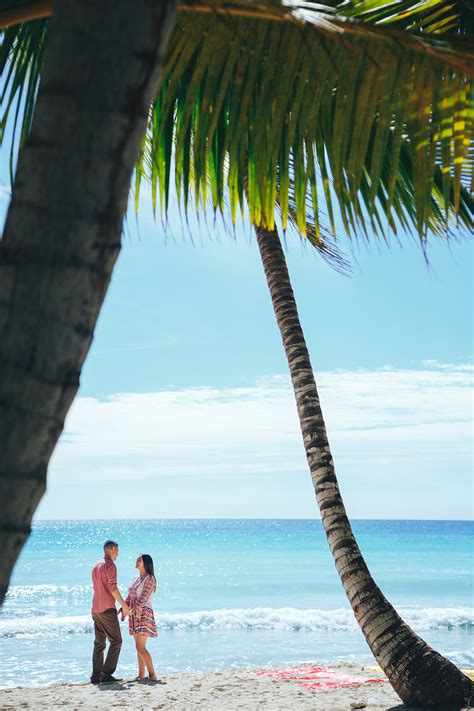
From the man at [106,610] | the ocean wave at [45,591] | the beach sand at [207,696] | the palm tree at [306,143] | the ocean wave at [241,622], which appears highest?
the palm tree at [306,143]

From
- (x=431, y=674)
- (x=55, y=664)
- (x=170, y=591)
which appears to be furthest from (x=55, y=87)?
(x=170, y=591)

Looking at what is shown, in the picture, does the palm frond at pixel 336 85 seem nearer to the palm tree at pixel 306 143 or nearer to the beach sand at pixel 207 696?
the palm tree at pixel 306 143

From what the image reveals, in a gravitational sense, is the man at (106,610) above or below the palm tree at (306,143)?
below

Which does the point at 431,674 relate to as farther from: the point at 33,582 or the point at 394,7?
the point at 33,582

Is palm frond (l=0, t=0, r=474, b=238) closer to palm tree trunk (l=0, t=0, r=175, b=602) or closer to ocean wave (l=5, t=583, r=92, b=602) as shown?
palm tree trunk (l=0, t=0, r=175, b=602)

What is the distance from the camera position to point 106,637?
10.0 meters

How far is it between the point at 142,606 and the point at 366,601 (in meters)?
4.00

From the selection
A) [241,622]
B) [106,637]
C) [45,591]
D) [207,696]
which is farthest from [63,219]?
[45,591]

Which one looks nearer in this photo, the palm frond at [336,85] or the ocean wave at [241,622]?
the palm frond at [336,85]

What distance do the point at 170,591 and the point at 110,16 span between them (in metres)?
37.4

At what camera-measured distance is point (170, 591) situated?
36.7m

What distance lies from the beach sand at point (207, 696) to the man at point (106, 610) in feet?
0.91

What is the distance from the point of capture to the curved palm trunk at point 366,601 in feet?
22.0

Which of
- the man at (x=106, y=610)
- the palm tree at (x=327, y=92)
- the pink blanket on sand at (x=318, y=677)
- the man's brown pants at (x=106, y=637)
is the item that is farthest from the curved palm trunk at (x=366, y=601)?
the palm tree at (x=327, y=92)
